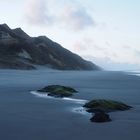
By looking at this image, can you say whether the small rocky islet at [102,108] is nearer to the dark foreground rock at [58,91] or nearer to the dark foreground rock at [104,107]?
the dark foreground rock at [104,107]

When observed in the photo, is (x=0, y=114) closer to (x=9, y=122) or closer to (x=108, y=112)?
(x=9, y=122)

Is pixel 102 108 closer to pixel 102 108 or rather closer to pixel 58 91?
pixel 102 108

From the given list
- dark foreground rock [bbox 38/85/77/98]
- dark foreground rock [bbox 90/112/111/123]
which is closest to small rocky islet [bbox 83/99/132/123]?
dark foreground rock [bbox 90/112/111/123]

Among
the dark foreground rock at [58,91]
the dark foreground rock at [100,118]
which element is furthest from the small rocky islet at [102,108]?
the dark foreground rock at [58,91]

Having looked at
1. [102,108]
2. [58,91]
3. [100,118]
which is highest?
[58,91]

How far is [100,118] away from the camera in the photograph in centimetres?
4241

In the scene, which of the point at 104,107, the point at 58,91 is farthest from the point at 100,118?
the point at 58,91

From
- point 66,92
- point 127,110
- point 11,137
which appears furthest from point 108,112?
point 66,92

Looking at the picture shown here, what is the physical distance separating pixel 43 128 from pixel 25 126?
184cm

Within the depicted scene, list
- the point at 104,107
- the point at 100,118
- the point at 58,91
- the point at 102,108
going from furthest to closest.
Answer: the point at 58,91
the point at 104,107
the point at 102,108
the point at 100,118

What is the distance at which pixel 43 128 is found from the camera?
37938 mm

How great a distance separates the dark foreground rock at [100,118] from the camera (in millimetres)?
41650

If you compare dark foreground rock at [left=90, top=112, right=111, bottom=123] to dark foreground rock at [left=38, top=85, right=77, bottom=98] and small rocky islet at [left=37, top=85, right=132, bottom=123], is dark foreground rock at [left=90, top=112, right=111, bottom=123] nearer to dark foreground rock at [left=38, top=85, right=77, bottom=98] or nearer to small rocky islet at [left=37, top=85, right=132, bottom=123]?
small rocky islet at [left=37, top=85, right=132, bottom=123]

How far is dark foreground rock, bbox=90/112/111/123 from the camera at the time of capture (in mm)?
41650
